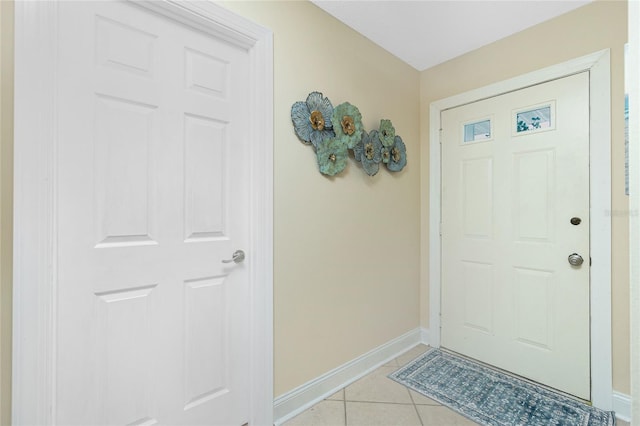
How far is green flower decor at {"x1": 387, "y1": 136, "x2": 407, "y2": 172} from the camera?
7.57 ft

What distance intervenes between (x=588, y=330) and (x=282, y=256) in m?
1.93

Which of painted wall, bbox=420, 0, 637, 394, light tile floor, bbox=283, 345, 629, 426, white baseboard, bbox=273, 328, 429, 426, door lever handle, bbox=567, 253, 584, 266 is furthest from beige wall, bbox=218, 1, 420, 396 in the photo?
door lever handle, bbox=567, 253, 584, 266

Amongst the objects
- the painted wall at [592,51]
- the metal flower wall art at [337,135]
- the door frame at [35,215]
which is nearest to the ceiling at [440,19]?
the painted wall at [592,51]

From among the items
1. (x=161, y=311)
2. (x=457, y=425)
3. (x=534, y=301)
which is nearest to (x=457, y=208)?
(x=534, y=301)

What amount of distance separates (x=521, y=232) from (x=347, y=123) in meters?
1.46

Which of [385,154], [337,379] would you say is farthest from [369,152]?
[337,379]

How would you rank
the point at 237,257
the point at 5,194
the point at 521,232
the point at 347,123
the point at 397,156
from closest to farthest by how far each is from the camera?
1. the point at 5,194
2. the point at 237,257
3. the point at 347,123
4. the point at 521,232
5. the point at 397,156

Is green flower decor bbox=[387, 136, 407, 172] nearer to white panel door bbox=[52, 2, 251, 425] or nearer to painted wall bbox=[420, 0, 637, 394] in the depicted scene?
painted wall bbox=[420, 0, 637, 394]

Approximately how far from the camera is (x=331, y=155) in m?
1.84

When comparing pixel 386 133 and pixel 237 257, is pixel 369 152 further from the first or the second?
pixel 237 257

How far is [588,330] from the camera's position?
1.80m

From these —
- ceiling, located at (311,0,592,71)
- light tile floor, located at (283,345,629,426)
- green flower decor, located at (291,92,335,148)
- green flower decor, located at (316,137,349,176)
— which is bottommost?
light tile floor, located at (283,345,629,426)

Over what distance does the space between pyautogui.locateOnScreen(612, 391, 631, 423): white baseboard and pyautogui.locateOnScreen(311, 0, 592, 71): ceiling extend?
235 centimetres

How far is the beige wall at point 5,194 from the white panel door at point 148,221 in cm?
13
